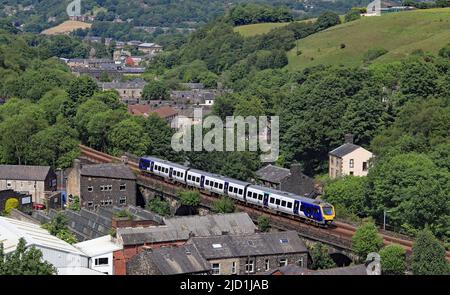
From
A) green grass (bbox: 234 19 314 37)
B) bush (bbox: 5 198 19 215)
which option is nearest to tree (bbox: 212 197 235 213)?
bush (bbox: 5 198 19 215)

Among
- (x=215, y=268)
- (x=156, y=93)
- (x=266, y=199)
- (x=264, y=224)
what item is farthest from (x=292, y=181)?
(x=156, y=93)

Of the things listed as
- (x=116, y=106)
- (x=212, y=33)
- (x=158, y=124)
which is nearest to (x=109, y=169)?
(x=158, y=124)

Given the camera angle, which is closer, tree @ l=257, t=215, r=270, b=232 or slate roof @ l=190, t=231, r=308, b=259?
slate roof @ l=190, t=231, r=308, b=259

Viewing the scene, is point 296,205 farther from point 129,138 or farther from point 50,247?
point 129,138

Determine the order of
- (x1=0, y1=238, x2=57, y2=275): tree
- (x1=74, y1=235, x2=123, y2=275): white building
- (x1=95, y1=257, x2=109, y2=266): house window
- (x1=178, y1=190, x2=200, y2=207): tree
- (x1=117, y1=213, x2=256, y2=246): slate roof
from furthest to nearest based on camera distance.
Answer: (x1=178, y1=190, x2=200, y2=207): tree
(x1=117, y1=213, x2=256, y2=246): slate roof
(x1=95, y1=257, x2=109, y2=266): house window
(x1=74, y1=235, x2=123, y2=275): white building
(x1=0, y1=238, x2=57, y2=275): tree

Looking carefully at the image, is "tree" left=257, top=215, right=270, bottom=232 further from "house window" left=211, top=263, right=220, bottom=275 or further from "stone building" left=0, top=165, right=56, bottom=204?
"stone building" left=0, top=165, right=56, bottom=204
